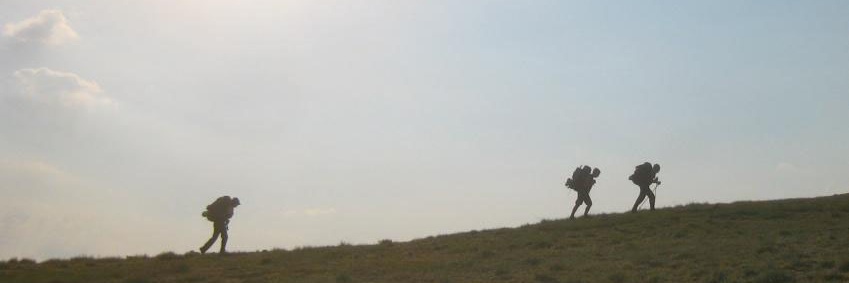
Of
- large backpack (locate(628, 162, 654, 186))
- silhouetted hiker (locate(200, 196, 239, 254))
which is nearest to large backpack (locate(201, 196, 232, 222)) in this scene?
silhouetted hiker (locate(200, 196, 239, 254))

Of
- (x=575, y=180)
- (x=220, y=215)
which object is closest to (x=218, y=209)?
(x=220, y=215)

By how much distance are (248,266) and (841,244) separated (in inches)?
684

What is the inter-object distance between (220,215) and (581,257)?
1693 centimetres

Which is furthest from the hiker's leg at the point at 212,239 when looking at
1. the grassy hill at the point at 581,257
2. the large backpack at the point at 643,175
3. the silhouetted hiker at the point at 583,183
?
the large backpack at the point at 643,175

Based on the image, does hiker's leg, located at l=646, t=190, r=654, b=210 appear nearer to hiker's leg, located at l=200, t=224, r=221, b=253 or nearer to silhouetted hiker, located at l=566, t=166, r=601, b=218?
silhouetted hiker, located at l=566, t=166, r=601, b=218

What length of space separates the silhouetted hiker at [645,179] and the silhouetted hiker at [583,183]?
1.86 meters

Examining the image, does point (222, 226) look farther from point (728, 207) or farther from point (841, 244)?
point (841, 244)

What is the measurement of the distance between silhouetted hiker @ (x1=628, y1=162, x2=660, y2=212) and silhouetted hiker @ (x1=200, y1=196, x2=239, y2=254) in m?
17.4

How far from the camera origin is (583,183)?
40969 mm

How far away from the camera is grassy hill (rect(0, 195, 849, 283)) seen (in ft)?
72.4

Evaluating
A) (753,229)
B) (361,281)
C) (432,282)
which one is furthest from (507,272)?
(753,229)

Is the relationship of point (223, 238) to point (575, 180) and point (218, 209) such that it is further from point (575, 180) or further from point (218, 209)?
point (575, 180)

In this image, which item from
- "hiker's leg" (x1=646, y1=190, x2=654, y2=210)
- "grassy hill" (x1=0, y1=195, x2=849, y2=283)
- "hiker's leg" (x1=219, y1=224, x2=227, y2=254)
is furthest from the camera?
"hiker's leg" (x1=646, y1=190, x2=654, y2=210)

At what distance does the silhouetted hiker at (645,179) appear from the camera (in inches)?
1576
